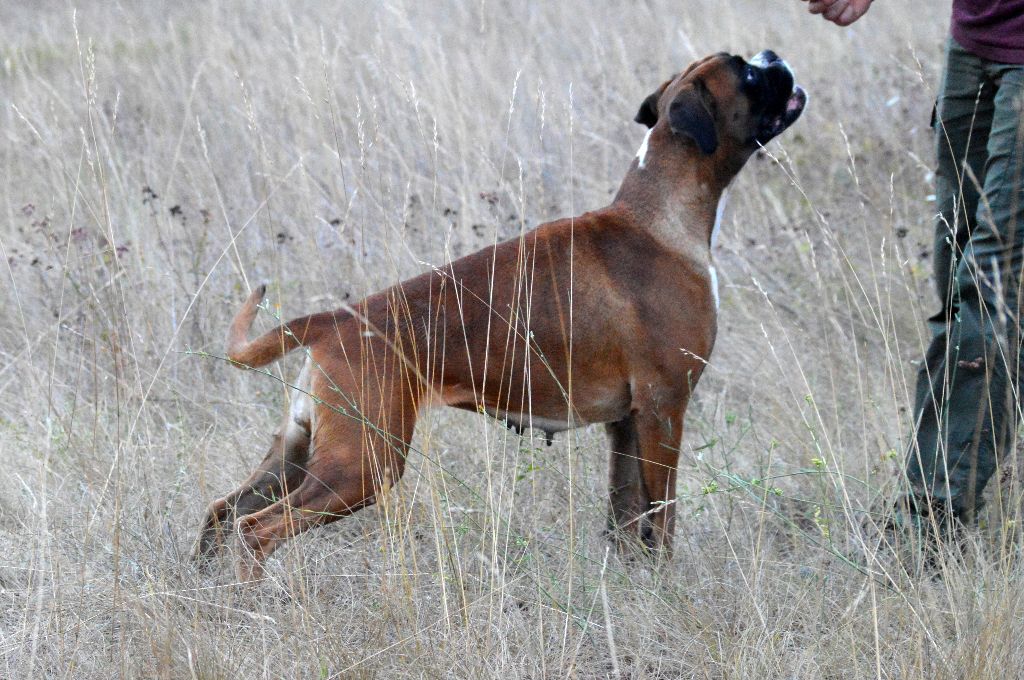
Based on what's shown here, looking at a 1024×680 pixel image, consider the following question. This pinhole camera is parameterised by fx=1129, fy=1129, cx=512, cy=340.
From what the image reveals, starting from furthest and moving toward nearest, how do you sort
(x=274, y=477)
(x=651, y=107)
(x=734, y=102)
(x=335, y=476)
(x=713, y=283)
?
(x=651, y=107), (x=734, y=102), (x=713, y=283), (x=274, y=477), (x=335, y=476)

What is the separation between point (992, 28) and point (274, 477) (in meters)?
2.52

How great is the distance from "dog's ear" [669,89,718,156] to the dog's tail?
1271 mm

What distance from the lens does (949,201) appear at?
3.55 metres

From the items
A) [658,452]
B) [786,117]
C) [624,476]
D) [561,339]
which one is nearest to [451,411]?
[624,476]

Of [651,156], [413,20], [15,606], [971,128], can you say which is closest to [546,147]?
[413,20]

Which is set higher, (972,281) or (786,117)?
(786,117)

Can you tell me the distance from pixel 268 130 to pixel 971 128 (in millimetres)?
4957

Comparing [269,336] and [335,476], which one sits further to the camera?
→ [269,336]

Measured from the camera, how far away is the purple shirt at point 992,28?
3.19 meters

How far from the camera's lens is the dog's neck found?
3729 mm

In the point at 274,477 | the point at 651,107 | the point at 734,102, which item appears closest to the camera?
the point at 274,477

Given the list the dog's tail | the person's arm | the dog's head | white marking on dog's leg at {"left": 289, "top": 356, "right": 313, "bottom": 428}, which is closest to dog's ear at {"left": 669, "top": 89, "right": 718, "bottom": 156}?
the dog's head

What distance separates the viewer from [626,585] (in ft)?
10.6

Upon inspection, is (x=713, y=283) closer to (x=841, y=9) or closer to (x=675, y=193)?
(x=675, y=193)
